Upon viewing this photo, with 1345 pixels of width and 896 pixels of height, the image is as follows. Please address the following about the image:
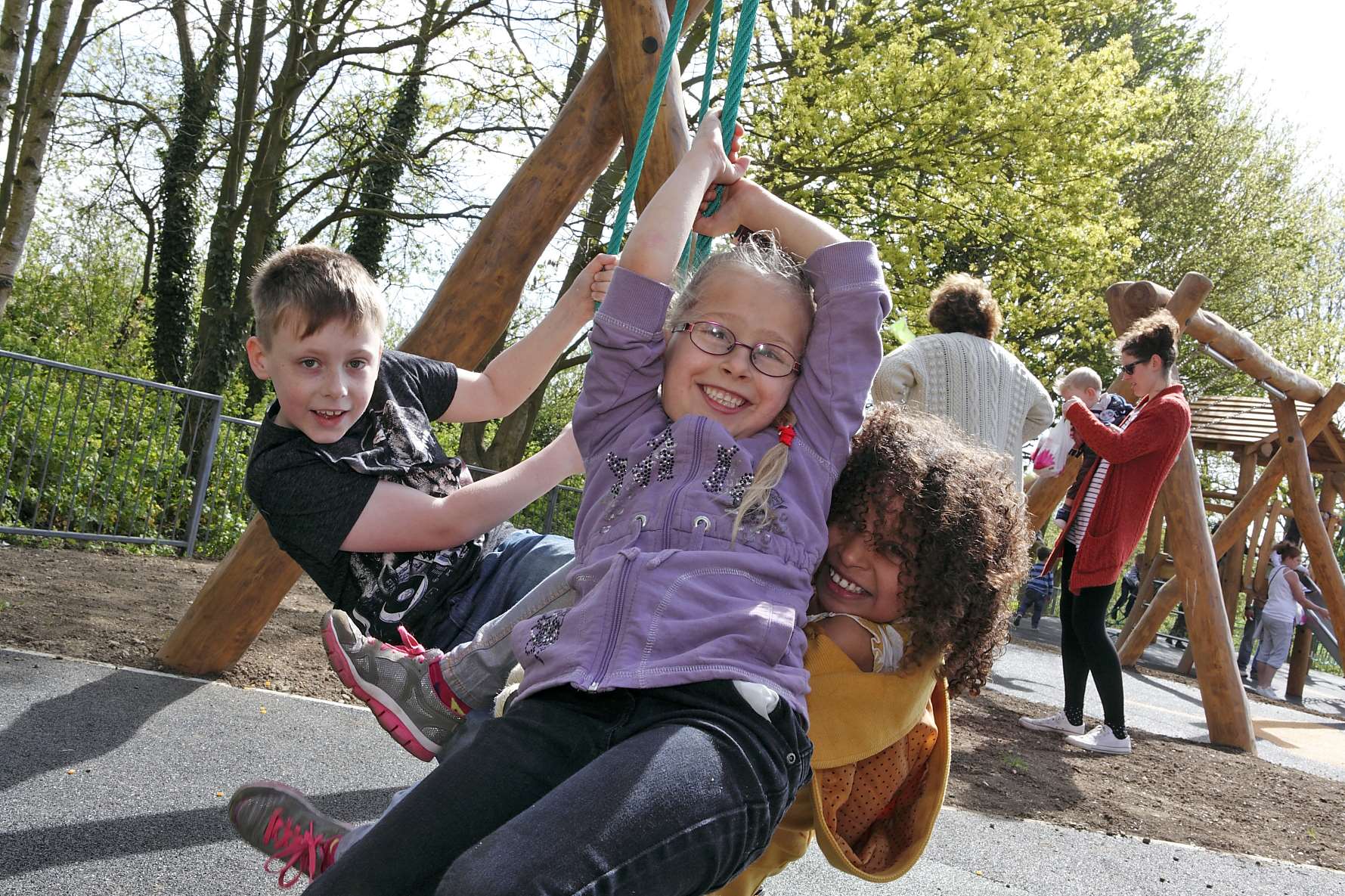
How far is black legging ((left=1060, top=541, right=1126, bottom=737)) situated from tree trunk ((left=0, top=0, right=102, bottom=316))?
7.13 meters

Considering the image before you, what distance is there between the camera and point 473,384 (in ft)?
8.55

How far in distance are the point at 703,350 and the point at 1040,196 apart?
1204 centimetres

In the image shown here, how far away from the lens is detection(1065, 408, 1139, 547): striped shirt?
557 centimetres

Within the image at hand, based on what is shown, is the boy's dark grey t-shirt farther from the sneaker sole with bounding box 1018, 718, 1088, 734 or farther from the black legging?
the sneaker sole with bounding box 1018, 718, 1088, 734

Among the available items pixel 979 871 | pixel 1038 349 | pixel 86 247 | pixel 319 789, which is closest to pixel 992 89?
pixel 1038 349

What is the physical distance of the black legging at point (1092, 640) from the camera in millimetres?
5469

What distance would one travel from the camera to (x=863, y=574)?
1.89 m

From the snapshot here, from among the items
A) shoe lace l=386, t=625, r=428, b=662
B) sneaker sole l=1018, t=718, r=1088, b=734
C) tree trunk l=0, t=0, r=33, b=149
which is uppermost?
tree trunk l=0, t=0, r=33, b=149

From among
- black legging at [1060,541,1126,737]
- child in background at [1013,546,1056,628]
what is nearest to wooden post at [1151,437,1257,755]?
black legging at [1060,541,1126,737]

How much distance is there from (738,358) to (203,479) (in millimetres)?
7485

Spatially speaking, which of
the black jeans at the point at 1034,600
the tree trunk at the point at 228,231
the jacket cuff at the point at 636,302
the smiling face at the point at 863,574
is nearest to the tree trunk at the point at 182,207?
the tree trunk at the point at 228,231

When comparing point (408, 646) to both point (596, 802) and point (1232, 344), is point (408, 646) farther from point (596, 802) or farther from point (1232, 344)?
point (1232, 344)

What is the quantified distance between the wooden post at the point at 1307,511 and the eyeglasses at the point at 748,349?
7988 millimetres

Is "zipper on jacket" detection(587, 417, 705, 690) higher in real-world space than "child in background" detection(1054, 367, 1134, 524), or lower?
lower
